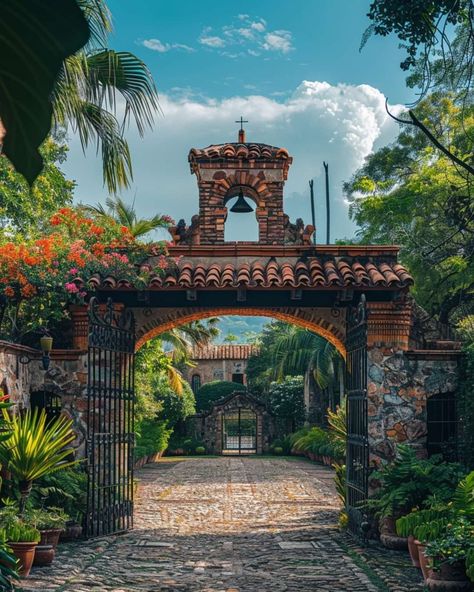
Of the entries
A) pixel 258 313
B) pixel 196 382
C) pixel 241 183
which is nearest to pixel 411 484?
pixel 258 313

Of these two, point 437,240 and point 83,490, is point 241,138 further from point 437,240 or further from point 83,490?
point 83,490

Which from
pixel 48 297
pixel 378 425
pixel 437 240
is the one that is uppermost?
pixel 437 240

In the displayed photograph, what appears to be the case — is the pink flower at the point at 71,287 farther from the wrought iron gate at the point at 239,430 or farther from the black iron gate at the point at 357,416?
the wrought iron gate at the point at 239,430

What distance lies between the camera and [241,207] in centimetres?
1198

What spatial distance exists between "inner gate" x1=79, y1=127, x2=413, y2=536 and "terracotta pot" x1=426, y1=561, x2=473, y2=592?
2940mm

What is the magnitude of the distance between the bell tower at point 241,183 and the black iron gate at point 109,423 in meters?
2.20

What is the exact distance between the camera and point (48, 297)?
32.8ft

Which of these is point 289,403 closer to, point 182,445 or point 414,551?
point 182,445

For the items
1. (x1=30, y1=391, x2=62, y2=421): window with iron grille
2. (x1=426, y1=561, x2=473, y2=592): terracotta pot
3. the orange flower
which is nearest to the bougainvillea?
the orange flower

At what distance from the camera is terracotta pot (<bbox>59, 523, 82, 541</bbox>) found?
29.6ft

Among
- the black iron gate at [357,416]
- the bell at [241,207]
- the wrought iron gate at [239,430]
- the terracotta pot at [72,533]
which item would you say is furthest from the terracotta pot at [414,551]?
the wrought iron gate at [239,430]

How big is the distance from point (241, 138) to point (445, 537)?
8117mm

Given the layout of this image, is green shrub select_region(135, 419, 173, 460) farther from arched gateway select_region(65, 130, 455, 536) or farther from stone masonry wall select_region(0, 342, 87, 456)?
stone masonry wall select_region(0, 342, 87, 456)

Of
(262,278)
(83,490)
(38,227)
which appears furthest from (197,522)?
(38,227)
